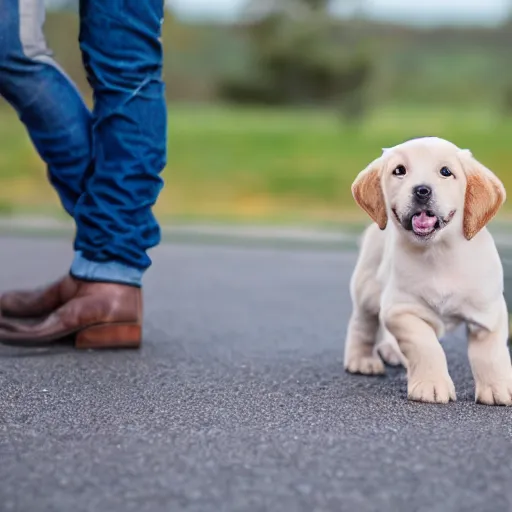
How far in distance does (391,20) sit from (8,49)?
346 cm

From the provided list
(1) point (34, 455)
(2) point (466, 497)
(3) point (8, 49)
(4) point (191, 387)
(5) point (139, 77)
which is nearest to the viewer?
(2) point (466, 497)

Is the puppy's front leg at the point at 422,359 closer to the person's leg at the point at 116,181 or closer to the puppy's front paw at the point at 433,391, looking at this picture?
the puppy's front paw at the point at 433,391

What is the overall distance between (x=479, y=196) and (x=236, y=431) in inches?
17.4

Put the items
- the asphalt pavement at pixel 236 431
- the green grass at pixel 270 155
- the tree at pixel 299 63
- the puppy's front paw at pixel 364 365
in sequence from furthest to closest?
1. the tree at pixel 299 63
2. the green grass at pixel 270 155
3. the puppy's front paw at pixel 364 365
4. the asphalt pavement at pixel 236 431

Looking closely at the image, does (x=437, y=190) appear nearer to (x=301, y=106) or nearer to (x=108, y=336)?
(x=108, y=336)

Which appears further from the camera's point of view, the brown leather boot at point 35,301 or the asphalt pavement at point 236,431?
the brown leather boot at point 35,301

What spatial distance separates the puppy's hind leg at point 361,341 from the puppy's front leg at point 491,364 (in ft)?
0.74

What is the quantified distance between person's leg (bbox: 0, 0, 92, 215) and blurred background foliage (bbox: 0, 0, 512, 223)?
8.62ft

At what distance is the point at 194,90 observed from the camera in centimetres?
470

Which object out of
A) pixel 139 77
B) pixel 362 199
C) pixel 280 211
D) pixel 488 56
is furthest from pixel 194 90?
pixel 362 199

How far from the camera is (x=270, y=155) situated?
492 cm

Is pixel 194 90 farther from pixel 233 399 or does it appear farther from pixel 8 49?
pixel 233 399

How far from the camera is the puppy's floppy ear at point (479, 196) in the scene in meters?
1.26

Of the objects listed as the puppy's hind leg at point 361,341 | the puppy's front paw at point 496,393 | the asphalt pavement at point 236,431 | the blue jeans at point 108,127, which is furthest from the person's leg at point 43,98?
the puppy's front paw at point 496,393
